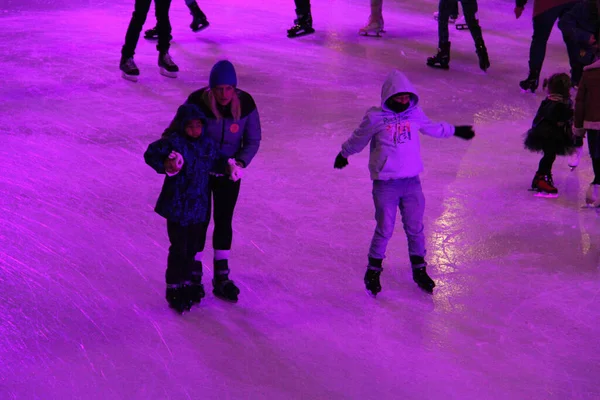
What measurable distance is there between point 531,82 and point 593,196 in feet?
9.56

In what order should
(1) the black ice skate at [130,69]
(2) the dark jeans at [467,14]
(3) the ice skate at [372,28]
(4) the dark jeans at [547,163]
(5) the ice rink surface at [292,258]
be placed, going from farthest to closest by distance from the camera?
(3) the ice skate at [372,28] < (2) the dark jeans at [467,14] < (1) the black ice skate at [130,69] < (4) the dark jeans at [547,163] < (5) the ice rink surface at [292,258]

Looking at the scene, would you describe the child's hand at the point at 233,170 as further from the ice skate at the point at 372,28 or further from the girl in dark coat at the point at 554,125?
the ice skate at the point at 372,28

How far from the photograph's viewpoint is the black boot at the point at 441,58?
28.4 feet

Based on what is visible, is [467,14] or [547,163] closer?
[547,163]

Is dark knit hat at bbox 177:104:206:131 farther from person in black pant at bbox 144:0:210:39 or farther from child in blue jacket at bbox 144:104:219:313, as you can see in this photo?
person in black pant at bbox 144:0:210:39

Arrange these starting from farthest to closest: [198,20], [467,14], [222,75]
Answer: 1. [198,20]
2. [467,14]
3. [222,75]

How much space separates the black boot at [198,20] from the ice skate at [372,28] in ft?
6.14

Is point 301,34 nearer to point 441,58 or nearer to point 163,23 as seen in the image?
point 441,58

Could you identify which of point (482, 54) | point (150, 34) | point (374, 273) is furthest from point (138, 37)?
point (374, 273)

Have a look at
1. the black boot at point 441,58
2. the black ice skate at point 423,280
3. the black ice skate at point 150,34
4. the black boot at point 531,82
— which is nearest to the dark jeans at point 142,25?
the black ice skate at point 150,34

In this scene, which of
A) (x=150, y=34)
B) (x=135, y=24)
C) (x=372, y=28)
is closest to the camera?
(x=135, y=24)

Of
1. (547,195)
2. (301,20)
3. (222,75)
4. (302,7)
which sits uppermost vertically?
(222,75)

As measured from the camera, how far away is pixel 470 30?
8586mm

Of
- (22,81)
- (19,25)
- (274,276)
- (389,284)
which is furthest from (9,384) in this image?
(19,25)
